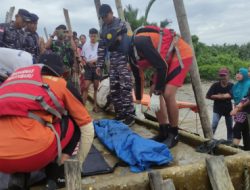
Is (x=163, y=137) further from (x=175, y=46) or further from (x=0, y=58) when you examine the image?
(x=0, y=58)

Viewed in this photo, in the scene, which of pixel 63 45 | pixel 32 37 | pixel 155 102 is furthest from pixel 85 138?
pixel 63 45

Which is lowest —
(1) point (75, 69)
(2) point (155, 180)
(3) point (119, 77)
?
(2) point (155, 180)

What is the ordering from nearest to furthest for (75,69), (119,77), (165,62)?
1. (165,62)
2. (119,77)
3. (75,69)

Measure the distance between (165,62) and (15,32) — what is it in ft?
8.54

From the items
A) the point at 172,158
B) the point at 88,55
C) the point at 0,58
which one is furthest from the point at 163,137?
the point at 88,55

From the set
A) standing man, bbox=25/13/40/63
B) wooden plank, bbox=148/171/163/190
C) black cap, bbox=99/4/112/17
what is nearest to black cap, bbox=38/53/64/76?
wooden plank, bbox=148/171/163/190

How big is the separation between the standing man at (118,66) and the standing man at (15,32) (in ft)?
3.95

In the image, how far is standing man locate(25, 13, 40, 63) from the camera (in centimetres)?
609

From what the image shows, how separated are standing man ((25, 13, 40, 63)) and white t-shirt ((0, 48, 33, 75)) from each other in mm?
1809

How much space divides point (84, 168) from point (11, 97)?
1337 millimetres

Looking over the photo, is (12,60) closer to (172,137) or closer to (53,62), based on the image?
(53,62)

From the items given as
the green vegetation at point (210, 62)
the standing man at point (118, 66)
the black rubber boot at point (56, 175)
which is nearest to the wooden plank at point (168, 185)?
the black rubber boot at point (56, 175)

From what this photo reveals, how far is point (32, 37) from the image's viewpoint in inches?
253

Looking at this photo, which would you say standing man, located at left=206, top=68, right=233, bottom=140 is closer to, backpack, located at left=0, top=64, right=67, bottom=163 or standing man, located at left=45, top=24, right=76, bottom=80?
standing man, located at left=45, top=24, right=76, bottom=80
